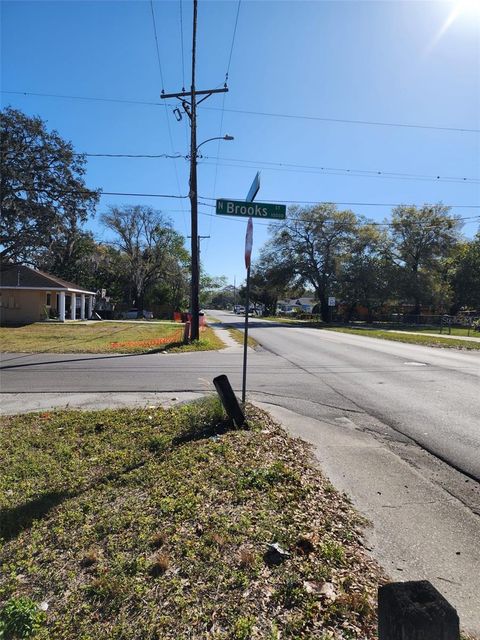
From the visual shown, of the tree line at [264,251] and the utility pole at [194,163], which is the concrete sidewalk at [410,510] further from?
the tree line at [264,251]

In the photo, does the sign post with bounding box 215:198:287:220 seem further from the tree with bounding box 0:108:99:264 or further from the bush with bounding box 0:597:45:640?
the tree with bounding box 0:108:99:264

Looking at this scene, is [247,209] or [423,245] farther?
[423,245]

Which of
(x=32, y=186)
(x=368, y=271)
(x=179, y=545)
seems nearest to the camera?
(x=179, y=545)

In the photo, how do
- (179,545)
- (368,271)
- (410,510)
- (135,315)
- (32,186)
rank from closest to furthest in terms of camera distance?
(179,545)
(410,510)
(32,186)
(368,271)
(135,315)

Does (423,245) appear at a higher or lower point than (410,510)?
higher

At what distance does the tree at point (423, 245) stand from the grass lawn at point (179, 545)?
4787 centimetres

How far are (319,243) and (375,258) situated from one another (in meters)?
6.93

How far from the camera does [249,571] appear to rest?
2719 mm

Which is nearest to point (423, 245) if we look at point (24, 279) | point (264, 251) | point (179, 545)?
point (264, 251)

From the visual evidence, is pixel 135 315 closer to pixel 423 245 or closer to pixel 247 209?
pixel 423 245

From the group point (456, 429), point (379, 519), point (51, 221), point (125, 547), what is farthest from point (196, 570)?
point (51, 221)

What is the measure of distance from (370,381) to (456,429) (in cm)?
419

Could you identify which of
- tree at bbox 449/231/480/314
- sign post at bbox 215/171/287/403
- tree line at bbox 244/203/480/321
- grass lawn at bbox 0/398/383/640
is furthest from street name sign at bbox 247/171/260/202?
tree at bbox 449/231/480/314

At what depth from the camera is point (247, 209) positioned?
6.27 metres
